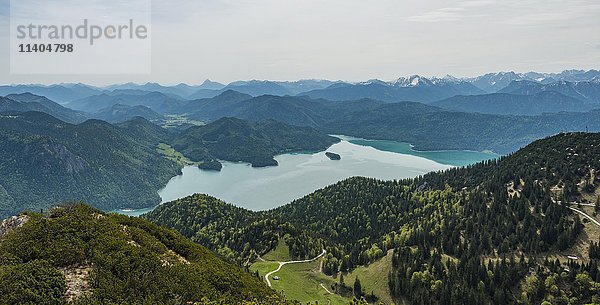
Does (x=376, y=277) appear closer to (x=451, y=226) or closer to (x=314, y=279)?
(x=314, y=279)

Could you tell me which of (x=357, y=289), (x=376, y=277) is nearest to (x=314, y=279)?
(x=357, y=289)

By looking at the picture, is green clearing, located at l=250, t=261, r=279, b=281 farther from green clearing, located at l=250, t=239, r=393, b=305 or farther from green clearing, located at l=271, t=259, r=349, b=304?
green clearing, located at l=271, t=259, r=349, b=304

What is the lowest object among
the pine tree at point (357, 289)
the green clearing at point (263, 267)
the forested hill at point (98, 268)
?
the green clearing at point (263, 267)

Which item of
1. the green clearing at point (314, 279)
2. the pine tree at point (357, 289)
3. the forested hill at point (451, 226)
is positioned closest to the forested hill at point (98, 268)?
the green clearing at point (314, 279)

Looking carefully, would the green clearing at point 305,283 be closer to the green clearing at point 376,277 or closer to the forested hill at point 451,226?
the forested hill at point 451,226

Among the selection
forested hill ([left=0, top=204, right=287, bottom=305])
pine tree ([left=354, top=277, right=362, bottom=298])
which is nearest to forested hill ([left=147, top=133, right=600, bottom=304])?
pine tree ([left=354, top=277, right=362, bottom=298])

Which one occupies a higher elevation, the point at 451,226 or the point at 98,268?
the point at 98,268

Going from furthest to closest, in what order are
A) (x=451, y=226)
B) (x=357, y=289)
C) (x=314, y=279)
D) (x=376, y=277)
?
1. (x=451, y=226)
2. (x=314, y=279)
3. (x=376, y=277)
4. (x=357, y=289)

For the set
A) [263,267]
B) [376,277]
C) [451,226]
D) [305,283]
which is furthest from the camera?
[451,226]
